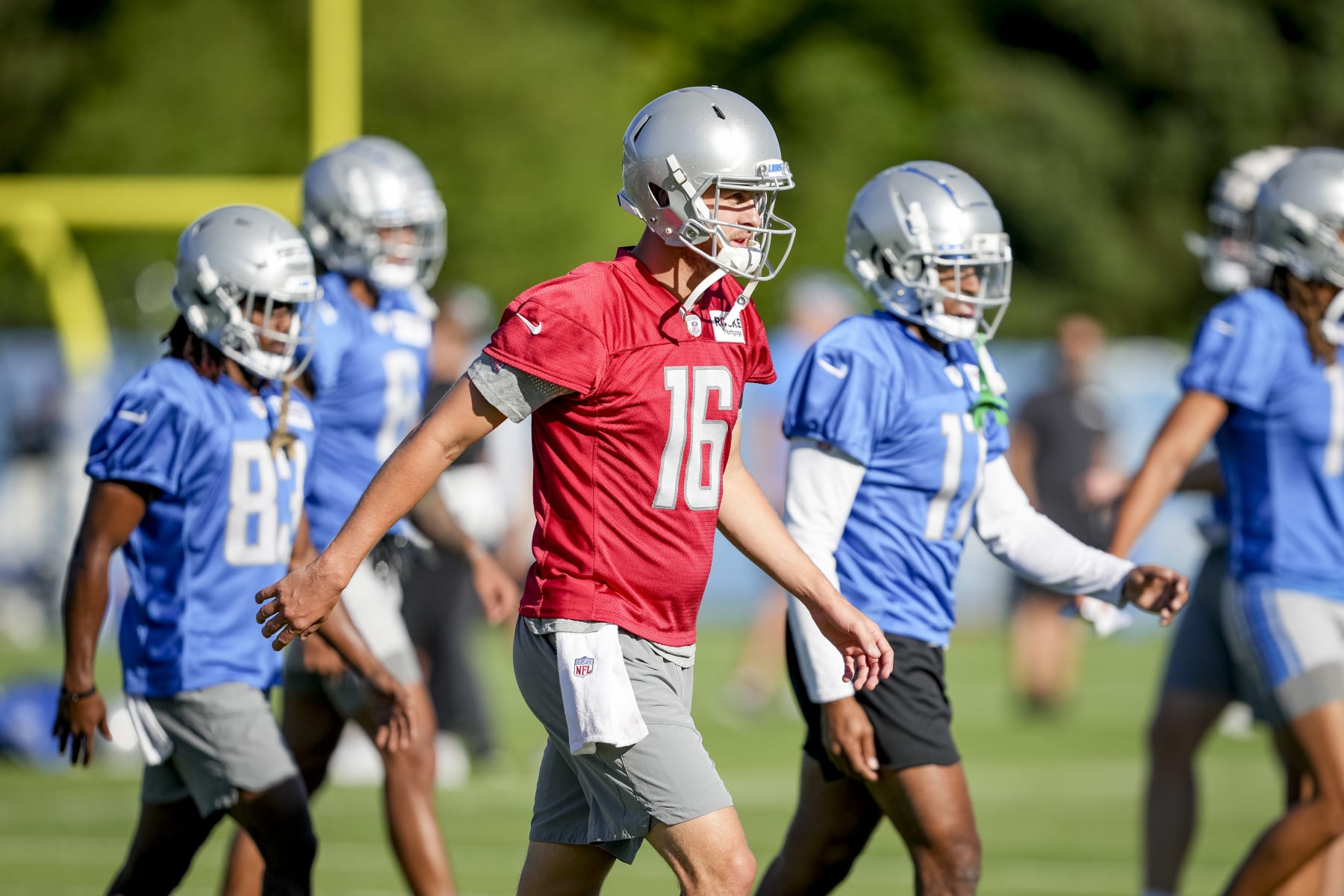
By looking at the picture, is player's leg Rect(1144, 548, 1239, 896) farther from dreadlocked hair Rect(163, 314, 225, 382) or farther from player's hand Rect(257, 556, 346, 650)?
player's hand Rect(257, 556, 346, 650)

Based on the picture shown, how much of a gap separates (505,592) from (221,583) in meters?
1.18

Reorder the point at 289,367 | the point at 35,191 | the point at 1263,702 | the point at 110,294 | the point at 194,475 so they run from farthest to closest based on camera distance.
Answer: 1. the point at 110,294
2. the point at 35,191
3. the point at 1263,702
4. the point at 289,367
5. the point at 194,475

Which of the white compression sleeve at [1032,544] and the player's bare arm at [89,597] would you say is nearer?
the player's bare arm at [89,597]

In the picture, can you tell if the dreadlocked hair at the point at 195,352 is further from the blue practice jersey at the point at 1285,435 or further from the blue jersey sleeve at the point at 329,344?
the blue practice jersey at the point at 1285,435

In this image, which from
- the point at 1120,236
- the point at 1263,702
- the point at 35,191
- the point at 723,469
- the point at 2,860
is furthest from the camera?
the point at 1120,236

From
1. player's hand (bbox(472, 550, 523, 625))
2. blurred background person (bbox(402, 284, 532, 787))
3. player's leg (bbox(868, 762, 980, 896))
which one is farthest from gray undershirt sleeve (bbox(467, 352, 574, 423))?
blurred background person (bbox(402, 284, 532, 787))

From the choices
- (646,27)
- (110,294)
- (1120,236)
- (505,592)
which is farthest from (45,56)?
(505,592)

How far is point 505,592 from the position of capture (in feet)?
20.3

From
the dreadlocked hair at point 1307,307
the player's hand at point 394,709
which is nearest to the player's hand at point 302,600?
the player's hand at point 394,709

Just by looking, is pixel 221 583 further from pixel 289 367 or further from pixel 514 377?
pixel 514 377

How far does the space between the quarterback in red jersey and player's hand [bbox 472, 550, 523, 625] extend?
5.51 ft

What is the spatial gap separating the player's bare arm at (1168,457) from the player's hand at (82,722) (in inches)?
117

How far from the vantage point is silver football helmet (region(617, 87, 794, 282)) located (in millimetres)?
4371

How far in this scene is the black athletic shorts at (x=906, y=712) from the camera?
4938 mm
